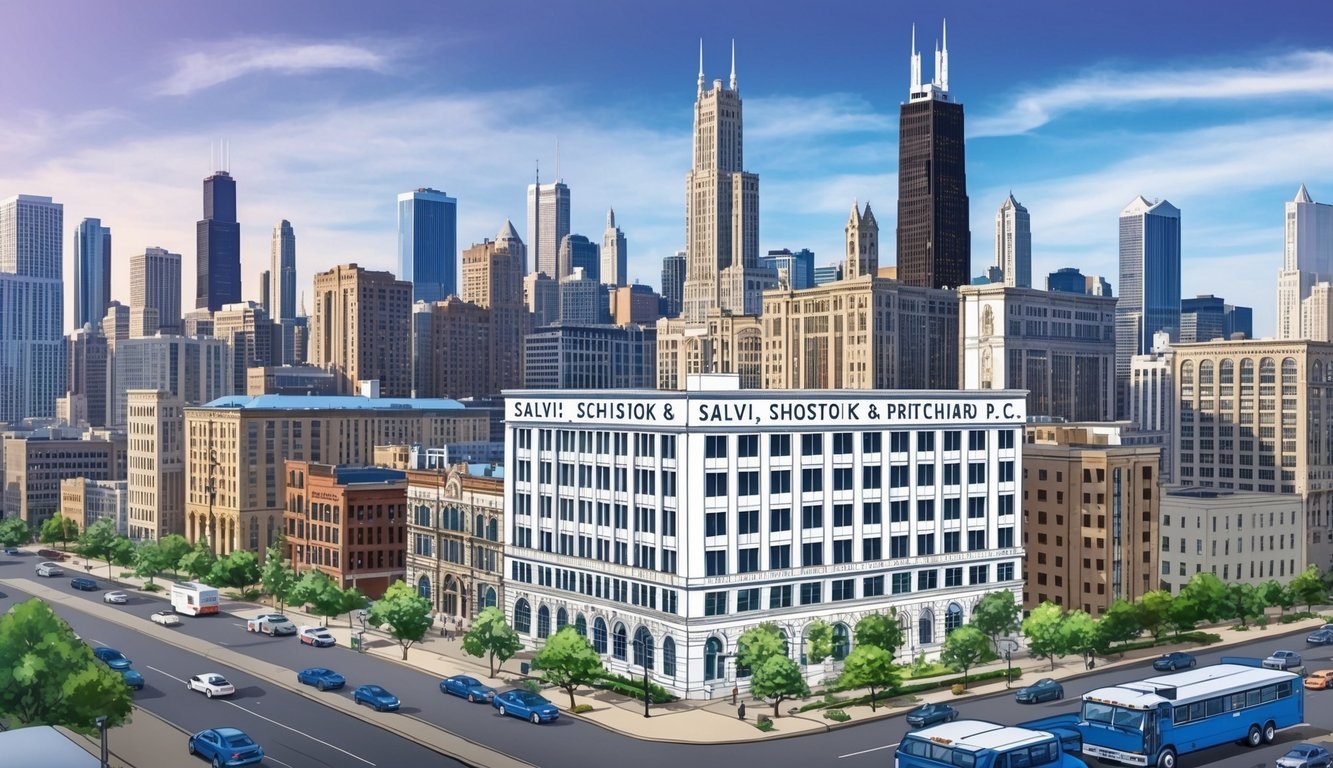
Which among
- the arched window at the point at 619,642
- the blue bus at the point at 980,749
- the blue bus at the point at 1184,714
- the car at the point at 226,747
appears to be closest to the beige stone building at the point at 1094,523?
the blue bus at the point at 1184,714

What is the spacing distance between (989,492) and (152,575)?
381 feet

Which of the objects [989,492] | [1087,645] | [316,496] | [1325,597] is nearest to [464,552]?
[316,496]

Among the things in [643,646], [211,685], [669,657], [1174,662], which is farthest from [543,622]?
[1174,662]

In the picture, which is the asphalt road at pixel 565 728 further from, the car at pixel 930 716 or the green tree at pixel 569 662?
the green tree at pixel 569 662

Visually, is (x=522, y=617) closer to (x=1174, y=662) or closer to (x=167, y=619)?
(x=167, y=619)

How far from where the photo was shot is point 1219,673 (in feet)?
305

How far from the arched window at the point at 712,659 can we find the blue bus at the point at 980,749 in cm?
3803

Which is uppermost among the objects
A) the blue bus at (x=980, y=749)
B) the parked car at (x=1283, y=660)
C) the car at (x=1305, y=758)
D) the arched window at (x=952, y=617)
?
the blue bus at (x=980, y=749)

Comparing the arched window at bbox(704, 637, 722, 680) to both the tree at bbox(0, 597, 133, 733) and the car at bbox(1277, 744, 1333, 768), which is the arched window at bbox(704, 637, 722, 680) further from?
the tree at bbox(0, 597, 133, 733)

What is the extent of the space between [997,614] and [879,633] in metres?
15.6

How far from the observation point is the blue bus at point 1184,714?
8350cm

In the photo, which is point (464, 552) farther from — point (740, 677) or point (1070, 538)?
point (1070, 538)

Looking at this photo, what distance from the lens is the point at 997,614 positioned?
127 metres

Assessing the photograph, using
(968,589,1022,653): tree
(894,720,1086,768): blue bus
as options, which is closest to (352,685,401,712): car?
(894,720,1086,768): blue bus
